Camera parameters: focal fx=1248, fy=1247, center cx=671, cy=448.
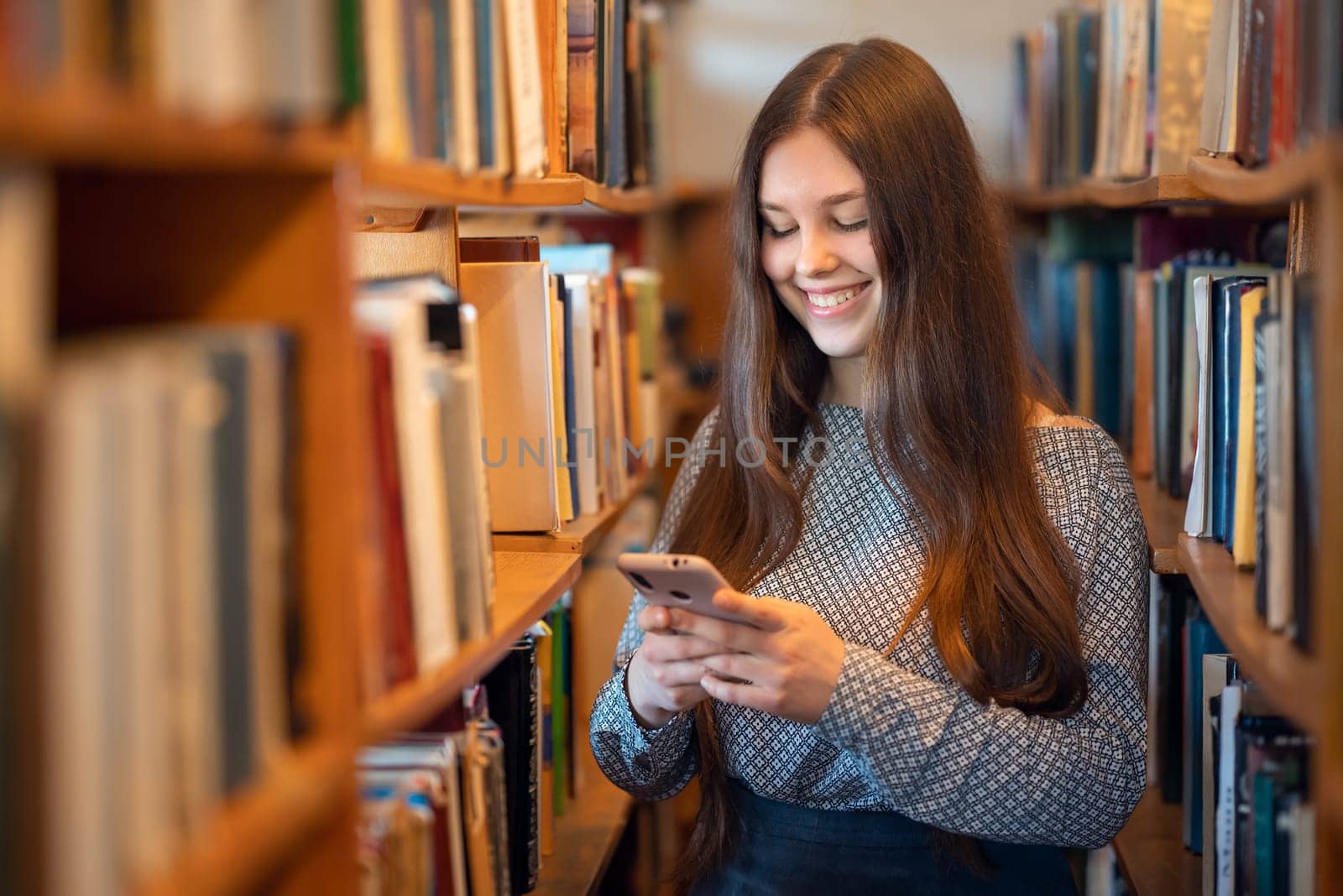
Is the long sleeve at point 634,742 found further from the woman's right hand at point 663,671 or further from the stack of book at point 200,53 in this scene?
the stack of book at point 200,53

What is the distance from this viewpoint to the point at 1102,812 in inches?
50.3

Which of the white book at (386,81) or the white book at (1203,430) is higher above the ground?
the white book at (386,81)

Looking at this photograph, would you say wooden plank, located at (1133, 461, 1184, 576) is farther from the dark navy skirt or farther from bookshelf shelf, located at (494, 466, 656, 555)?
bookshelf shelf, located at (494, 466, 656, 555)

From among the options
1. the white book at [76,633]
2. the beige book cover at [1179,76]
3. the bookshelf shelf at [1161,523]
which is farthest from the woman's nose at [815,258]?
the white book at [76,633]

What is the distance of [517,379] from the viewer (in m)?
1.41

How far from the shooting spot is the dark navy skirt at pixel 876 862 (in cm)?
135

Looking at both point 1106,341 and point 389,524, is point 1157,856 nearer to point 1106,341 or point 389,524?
point 1106,341

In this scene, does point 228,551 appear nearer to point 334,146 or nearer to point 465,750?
point 334,146

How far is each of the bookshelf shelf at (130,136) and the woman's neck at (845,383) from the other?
36.7 inches

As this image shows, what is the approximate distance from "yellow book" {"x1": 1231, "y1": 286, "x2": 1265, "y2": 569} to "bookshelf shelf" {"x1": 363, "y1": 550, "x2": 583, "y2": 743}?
2.10ft

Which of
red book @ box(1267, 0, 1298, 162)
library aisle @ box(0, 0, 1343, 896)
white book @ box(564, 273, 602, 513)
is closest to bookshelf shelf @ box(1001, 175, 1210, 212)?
library aisle @ box(0, 0, 1343, 896)

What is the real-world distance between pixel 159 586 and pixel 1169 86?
187 cm

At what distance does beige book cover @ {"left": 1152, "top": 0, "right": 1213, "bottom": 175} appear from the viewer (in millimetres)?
1982

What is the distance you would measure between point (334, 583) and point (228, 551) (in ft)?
0.31
